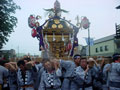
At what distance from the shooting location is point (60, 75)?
418 centimetres

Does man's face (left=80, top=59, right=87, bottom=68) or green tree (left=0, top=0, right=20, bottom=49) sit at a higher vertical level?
green tree (left=0, top=0, right=20, bottom=49)

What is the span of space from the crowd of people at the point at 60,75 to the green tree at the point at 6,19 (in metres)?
10.4

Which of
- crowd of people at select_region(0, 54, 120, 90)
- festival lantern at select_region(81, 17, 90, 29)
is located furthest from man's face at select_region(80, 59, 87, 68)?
festival lantern at select_region(81, 17, 90, 29)

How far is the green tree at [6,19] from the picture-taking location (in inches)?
599

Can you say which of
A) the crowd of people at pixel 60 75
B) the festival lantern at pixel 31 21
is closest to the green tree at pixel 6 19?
the festival lantern at pixel 31 21

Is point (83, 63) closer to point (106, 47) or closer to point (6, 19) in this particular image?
point (6, 19)

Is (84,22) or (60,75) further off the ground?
(84,22)

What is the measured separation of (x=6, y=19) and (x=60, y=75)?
42.8 ft

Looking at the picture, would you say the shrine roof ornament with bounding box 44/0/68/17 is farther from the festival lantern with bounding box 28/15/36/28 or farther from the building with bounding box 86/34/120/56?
the building with bounding box 86/34/120/56

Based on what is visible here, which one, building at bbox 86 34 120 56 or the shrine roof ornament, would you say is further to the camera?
building at bbox 86 34 120 56

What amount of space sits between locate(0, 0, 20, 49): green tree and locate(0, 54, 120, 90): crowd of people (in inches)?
410

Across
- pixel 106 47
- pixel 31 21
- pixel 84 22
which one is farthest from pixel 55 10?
pixel 106 47

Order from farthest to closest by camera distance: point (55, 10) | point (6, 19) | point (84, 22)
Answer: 1. point (6, 19)
2. point (55, 10)
3. point (84, 22)

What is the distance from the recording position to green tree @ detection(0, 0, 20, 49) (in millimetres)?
15227
